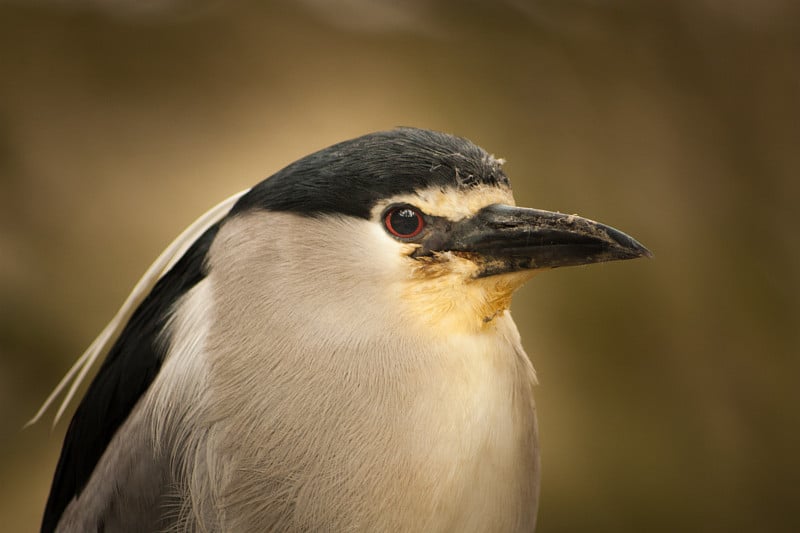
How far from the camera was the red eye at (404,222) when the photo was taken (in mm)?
816

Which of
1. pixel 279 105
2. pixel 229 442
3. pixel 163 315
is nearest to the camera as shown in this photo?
pixel 229 442

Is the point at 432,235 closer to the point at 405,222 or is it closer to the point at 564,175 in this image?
the point at 405,222

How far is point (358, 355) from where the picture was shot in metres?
0.80

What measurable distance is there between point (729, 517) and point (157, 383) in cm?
146

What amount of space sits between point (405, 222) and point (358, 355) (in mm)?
141

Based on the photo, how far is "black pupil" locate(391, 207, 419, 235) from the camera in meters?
0.82

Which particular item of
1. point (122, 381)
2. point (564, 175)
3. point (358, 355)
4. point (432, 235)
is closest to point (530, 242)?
point (432, 235)

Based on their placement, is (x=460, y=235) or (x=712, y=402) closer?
(x=460, y=235)

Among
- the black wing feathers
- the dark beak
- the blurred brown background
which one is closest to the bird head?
the dark beak

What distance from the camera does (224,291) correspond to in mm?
840

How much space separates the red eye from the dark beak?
0.02 m

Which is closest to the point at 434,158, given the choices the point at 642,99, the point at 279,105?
the point at 279,105

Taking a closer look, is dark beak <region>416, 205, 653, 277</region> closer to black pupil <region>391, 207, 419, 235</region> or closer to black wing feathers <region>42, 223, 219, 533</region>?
black pupil <region>391, 207, 419, 235</region>

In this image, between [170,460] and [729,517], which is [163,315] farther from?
[729,517]
